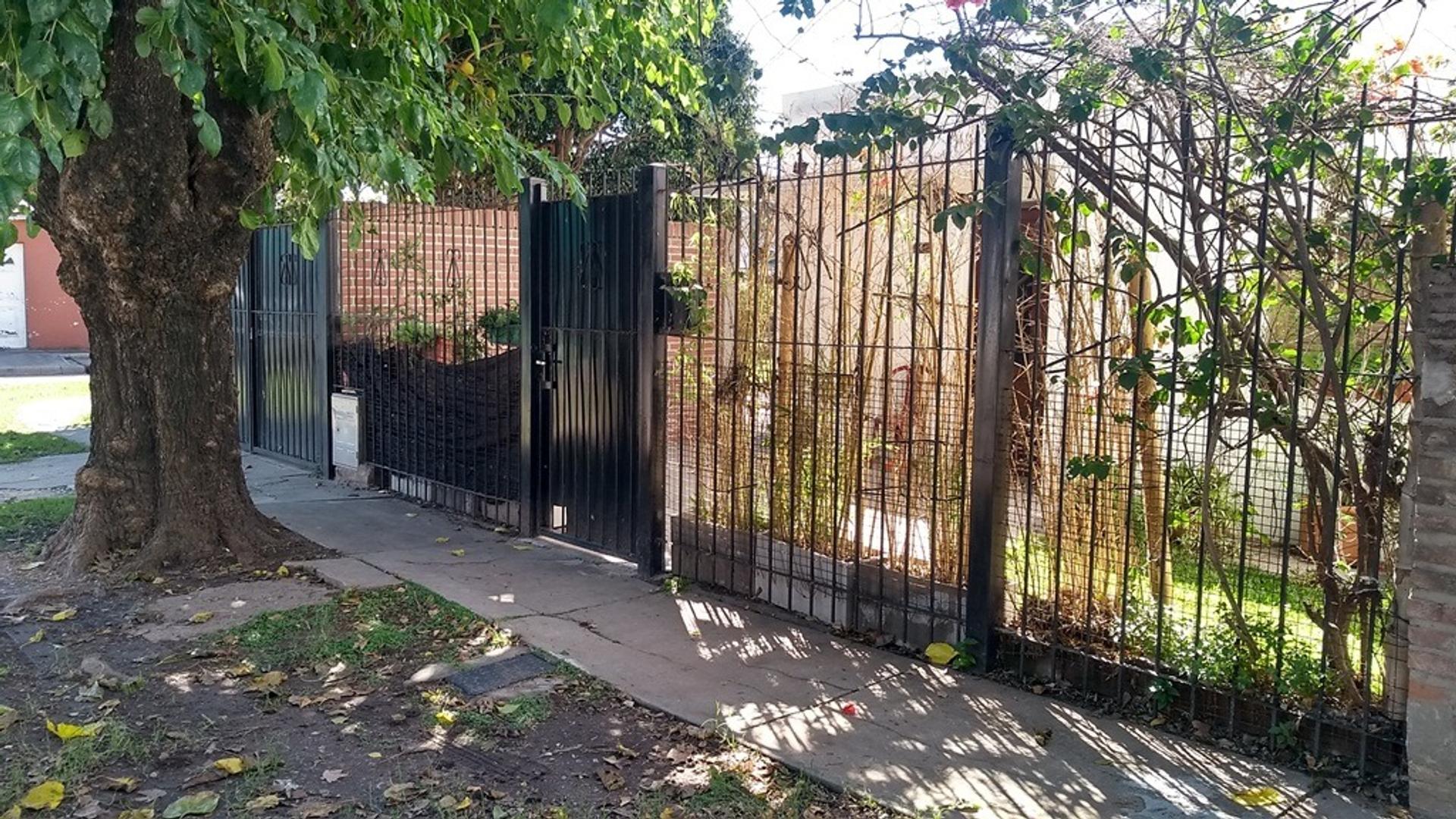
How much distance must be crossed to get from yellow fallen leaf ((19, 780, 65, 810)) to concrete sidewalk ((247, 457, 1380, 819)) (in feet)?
6.87

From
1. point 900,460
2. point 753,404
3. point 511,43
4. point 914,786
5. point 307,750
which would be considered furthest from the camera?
point 511,43

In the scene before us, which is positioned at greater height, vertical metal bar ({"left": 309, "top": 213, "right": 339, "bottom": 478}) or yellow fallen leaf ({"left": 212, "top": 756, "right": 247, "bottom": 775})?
vertical metal bar ({"left": 309, "top": 213, "right": 339, "bottom": 478})

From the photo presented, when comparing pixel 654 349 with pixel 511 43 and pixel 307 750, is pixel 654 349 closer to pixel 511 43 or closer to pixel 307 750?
pixel 511 43

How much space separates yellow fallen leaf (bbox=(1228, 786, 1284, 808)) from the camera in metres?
3.74

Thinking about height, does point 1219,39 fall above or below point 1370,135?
above

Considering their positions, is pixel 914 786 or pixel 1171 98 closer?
pixel 914 786

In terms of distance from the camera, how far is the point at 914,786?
12.8 feet

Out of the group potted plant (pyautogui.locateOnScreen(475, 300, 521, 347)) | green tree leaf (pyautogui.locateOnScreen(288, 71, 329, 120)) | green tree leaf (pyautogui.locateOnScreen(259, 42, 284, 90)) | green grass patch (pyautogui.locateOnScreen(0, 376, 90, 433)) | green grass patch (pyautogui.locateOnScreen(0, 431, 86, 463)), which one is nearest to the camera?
green tree leaf (pyautogui.locateOnScreen(259, 42, 284, 90))

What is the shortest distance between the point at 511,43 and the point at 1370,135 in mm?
5202

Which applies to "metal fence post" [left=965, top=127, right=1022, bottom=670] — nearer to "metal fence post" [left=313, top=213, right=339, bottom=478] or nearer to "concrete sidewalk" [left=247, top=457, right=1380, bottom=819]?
"concrete sidewalk" [left=247, top=457, right=1380, bottom=819]

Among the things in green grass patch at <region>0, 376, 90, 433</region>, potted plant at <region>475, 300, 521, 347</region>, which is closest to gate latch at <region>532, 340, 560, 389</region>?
potted plant at <region>475, 300, 521, 347</region>

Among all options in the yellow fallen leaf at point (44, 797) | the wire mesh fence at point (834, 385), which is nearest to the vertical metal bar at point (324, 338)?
the wire mesh fence at point (834, 385)

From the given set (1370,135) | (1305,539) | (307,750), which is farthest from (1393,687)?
(307,750)

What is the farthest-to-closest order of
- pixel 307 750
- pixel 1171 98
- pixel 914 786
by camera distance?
pixel 1171 98, pixel 307 750, pixel 914 786
